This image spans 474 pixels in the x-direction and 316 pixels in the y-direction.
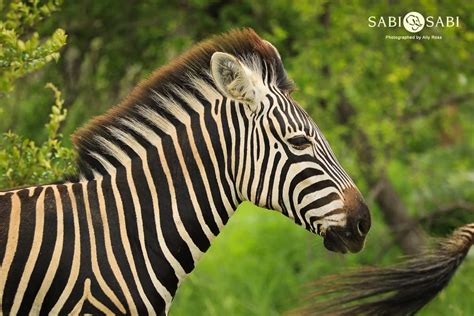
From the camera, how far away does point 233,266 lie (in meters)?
11.7

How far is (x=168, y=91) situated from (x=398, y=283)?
1.77 metres

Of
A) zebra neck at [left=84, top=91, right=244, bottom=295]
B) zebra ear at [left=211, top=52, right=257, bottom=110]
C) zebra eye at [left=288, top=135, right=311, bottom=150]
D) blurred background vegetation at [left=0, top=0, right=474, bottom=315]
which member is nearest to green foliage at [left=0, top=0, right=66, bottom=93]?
zebra neck at [left=84, top=91, right=244, bottom=295]

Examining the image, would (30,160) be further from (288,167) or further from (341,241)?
(341,241)

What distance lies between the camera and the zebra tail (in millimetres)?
5203

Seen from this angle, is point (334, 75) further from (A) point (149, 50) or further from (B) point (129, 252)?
(B) point (129, 252)

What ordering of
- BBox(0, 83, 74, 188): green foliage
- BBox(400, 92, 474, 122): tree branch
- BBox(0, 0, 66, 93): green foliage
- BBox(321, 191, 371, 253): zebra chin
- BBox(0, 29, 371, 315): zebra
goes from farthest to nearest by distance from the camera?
BBox(400, 92, 474, 122): tree branch
BBox(0, 83, 74, 188): green foliage
BBox(0, 0, 66, 93): green foliage
BBox(321, 191, 371, 253): zebra chin
BBox(0, 29, 371, 315): zebra

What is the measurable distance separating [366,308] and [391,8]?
492cm

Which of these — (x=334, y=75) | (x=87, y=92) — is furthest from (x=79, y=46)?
(x=334, y=75)

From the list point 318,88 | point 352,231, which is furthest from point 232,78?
point 318,88

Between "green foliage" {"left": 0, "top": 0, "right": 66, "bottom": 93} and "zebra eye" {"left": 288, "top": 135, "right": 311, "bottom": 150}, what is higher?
"green foliage" {"left": 0, "top": 0, "right": 66, "bottom": 93}

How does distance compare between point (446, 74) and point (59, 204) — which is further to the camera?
point (446, 74)

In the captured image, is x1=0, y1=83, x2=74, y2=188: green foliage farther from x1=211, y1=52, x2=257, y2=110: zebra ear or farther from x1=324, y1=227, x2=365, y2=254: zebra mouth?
x1=324, y1=227, x2=365, y2=254: zebra mouth

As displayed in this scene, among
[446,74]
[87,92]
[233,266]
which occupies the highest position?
[87,92]

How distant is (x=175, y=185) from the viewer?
4512 millimetres
